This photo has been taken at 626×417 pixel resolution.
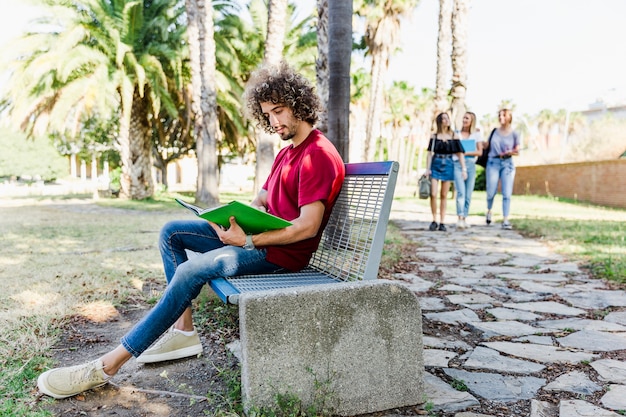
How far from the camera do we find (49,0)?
17281 mm

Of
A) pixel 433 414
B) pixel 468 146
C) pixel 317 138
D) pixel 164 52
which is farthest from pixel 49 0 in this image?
pixel 433 414

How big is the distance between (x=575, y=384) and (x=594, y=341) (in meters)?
0.81

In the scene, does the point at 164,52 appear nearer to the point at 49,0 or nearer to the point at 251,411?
the point at 49,0

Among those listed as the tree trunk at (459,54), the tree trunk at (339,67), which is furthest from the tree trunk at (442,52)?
the tree trunk at (339,67)

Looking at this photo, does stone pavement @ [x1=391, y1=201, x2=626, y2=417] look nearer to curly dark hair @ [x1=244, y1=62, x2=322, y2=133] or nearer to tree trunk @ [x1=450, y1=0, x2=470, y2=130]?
curly dark hair @ [x1=244, y1=62, x2=322, y2=133]

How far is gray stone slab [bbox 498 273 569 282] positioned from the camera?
542cm

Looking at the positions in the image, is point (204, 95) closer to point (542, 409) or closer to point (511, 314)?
point (511, 314)

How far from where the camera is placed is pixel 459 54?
13492mm

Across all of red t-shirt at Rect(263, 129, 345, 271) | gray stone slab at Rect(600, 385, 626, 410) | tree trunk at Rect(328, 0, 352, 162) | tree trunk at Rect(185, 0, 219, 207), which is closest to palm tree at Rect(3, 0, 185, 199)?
tree trunk at Rect(185, 0, 219, 207)

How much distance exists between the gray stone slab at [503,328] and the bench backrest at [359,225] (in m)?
1.28

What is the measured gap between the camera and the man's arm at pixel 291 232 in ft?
8.98

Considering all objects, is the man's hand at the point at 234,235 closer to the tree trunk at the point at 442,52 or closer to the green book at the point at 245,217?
the green book at the point at 245,217

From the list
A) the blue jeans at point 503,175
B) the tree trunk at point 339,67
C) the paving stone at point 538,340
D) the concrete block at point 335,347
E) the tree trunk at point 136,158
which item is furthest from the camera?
the tree trunk at point 136,158

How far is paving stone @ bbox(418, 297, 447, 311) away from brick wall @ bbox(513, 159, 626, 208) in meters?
14.8
